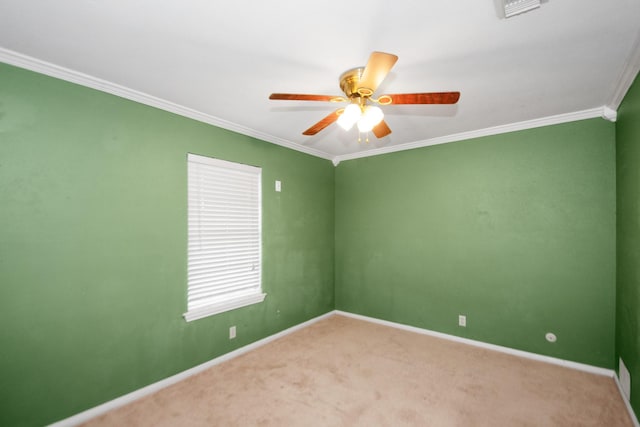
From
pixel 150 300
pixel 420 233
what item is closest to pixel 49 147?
pixel 150 300

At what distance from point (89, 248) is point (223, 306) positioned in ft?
4.34

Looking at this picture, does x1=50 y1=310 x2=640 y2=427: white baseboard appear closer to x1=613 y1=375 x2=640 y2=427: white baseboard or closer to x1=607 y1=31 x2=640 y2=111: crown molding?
x1=613 y1=375 x2=640 y2=427: white baseboard

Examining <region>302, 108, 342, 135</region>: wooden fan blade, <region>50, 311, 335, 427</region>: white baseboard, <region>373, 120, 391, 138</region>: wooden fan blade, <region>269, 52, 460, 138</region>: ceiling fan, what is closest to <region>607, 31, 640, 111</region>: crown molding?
<region>269, 52, 460, 138</region>: ceiling fan

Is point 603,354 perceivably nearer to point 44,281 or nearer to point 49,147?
point 44,281

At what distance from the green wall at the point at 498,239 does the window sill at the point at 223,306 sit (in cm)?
166

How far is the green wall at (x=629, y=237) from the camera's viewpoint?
2.12 m

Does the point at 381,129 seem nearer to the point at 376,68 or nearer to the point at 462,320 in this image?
the point at 376,68

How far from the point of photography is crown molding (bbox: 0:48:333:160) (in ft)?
6.44

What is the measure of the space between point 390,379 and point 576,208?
248cm

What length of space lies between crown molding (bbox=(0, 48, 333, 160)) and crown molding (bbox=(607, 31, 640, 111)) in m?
3.14

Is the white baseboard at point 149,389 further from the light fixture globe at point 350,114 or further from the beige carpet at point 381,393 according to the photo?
the light fixture globe at point 350,114

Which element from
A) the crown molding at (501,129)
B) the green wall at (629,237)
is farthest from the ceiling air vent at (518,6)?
the crown molding at (501,129)

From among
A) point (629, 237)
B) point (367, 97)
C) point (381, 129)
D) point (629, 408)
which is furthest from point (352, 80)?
point (629, 408)

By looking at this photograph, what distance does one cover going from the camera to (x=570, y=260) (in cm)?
295
